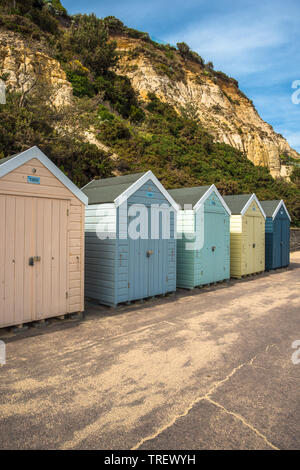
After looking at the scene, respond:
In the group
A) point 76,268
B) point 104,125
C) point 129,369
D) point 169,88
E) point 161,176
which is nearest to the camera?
point 129,369

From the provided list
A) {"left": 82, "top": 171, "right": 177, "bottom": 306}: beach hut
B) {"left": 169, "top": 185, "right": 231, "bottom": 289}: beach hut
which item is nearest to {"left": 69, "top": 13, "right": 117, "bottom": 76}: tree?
{"left": 169, "top": 185, "right": 231, "bottom": 289}: beach hut

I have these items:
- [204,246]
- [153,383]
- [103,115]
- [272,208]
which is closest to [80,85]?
[103,115]

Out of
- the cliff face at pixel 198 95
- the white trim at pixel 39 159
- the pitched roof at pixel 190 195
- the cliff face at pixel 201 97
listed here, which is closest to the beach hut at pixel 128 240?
the white trim at pixel 39 159

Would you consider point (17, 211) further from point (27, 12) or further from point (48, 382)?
point (27, 12)

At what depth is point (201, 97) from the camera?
4597 cm

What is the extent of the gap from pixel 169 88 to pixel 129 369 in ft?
143

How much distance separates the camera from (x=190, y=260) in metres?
10.1

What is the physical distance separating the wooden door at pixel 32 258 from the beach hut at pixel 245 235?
796 centimetres

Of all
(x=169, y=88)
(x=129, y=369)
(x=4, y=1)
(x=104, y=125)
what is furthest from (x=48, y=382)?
(x=169, y=88)

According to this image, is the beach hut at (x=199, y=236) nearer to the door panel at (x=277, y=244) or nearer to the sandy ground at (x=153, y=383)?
the sandy ground at (x=153, y=383)

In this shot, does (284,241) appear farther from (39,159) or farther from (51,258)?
(39,159)

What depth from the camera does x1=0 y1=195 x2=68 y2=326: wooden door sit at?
562 cm

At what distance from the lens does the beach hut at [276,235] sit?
14.7m

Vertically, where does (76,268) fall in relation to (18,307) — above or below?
above
